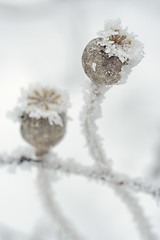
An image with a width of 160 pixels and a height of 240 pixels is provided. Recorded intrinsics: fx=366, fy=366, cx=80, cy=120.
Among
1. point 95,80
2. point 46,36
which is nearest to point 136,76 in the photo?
point 46,36

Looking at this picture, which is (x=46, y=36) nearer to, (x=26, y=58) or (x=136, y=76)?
(x=26, y=58)

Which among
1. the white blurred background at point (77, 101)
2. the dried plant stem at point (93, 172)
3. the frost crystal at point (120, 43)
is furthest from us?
the white blurred background at point (77, 101)

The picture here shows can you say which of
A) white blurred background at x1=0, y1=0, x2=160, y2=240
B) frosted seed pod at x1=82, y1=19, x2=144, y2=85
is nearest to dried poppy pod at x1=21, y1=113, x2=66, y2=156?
frosted seed pod at x1=82, y1=19, x2=144, y2=85

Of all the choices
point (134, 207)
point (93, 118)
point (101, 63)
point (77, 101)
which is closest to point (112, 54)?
point (101, 63)

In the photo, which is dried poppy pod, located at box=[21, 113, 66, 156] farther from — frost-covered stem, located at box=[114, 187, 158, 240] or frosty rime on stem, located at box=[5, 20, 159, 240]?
frost-covered stem, located at box=[114, 187, 158, 240]

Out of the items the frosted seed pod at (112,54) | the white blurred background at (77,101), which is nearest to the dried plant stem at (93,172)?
the frosted seed pod at (112,54)

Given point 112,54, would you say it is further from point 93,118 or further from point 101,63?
point 93,118

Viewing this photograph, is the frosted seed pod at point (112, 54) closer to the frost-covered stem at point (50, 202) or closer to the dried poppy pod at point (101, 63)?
the dried poppy pod at point (101, 63)
